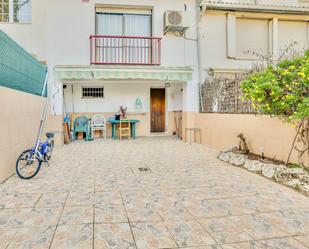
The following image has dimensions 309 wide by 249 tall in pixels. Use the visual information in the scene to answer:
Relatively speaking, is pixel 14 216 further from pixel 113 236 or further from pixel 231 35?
pixel 231 35

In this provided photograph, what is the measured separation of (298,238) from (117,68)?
10.4 m

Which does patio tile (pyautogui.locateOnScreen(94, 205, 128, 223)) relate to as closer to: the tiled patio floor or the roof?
the tiled patio floor

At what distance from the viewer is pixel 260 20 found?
14.0 meters

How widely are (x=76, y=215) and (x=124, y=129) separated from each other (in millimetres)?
10425

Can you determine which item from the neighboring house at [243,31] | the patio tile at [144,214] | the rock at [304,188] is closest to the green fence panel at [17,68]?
the patio tile at [144,214]

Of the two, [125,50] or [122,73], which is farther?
[125,50]

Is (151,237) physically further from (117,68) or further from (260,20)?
(260,20)

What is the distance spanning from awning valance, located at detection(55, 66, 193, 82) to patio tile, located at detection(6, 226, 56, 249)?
9.12 meters

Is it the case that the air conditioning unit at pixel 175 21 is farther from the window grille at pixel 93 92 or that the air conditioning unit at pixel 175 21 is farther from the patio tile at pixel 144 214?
the patio tile at pixel 144 214

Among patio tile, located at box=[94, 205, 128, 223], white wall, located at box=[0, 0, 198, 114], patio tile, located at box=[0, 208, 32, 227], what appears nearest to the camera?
patio tile, located at box=[0, 208, 32, 227]

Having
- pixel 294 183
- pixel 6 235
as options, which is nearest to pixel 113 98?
pixel 294 183

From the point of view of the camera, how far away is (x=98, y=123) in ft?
48.0

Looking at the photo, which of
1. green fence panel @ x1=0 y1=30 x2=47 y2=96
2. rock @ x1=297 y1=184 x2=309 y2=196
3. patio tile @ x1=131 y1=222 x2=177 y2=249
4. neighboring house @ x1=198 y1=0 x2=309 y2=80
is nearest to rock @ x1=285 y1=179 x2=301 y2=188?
rock @ x1=297 y1=184 x2=309 y2=196

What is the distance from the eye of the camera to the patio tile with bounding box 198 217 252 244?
338 cm
